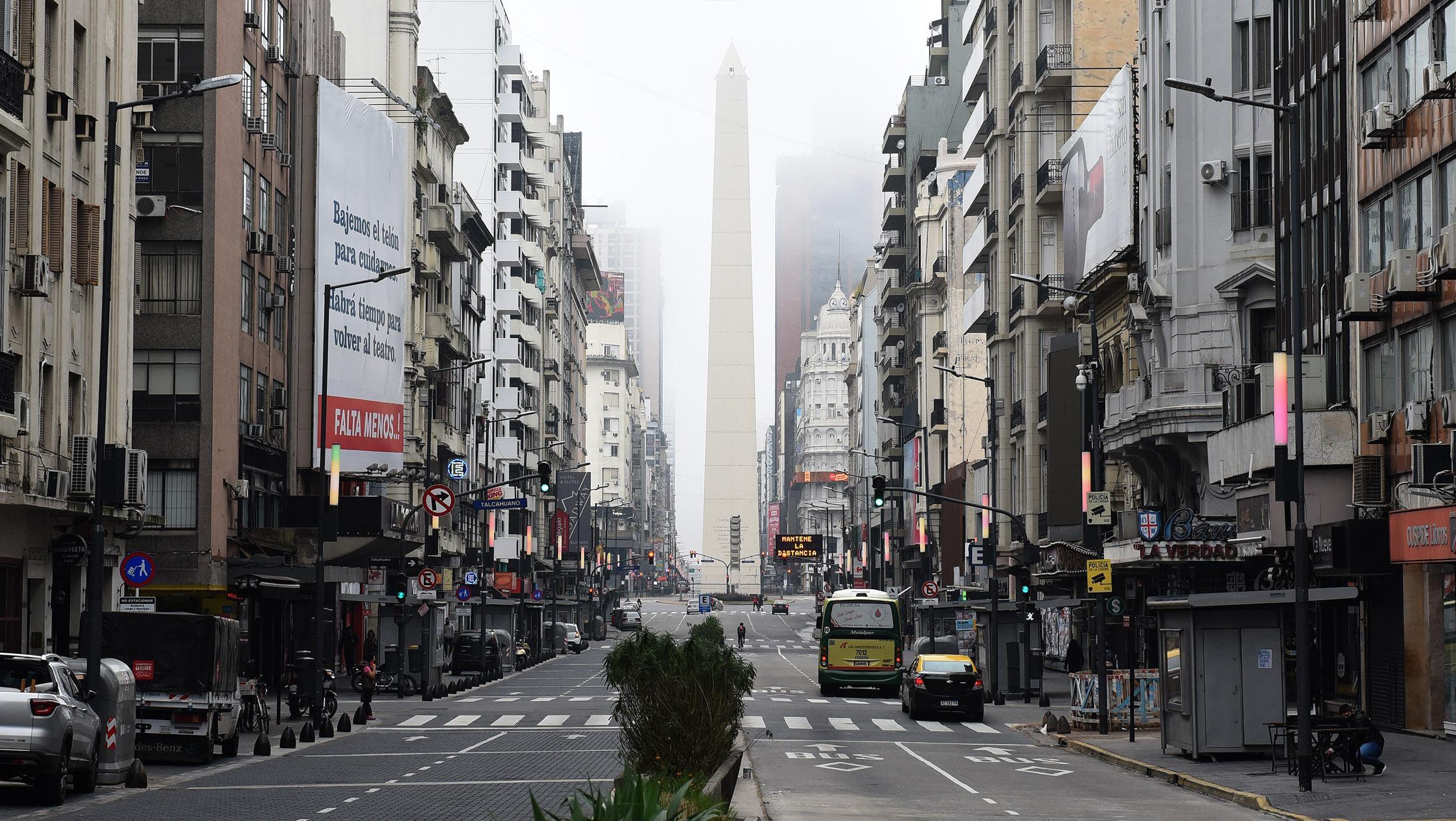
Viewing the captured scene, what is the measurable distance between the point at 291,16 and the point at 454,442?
1122 inches

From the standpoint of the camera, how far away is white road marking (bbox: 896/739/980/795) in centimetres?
2552

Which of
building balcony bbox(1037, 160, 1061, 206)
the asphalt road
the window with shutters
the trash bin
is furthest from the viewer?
building balcony bbox(1037, 160, 1061, 206)

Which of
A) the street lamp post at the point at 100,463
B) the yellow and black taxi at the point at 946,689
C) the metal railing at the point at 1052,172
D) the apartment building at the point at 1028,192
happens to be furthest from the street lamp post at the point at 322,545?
the metal railing at the point at 1052,172

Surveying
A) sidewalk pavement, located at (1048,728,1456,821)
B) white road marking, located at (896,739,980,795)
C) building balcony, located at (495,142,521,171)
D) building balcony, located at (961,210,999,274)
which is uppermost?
A: building balcony, located at (495,142,521,171)

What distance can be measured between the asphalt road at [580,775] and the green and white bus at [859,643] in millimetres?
8072

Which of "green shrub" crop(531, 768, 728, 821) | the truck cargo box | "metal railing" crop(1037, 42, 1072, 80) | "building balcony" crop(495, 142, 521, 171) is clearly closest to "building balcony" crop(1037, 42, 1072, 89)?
"metal railing" crop(1037, 42, 1072, 80)

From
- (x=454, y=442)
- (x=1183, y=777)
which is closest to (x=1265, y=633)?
(x=1183, y=777)

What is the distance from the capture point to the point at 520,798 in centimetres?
2281

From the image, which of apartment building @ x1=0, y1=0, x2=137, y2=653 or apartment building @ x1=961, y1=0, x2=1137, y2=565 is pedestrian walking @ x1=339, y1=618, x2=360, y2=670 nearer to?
apartment building @ x1=0, y1=0, x2=137, y2=653

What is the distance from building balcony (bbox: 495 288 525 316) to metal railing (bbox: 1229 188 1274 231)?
7052 cm

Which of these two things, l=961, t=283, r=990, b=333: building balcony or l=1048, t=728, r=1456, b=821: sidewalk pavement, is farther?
l=961, t=283, r=990, b=333: building balcony

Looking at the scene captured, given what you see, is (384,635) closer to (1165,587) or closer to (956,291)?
(1165,587)

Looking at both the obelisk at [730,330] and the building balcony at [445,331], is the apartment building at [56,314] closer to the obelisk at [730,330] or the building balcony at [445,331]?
the building balcony at [445,331]

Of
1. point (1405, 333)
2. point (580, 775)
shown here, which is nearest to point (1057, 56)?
point (1405, 333)
